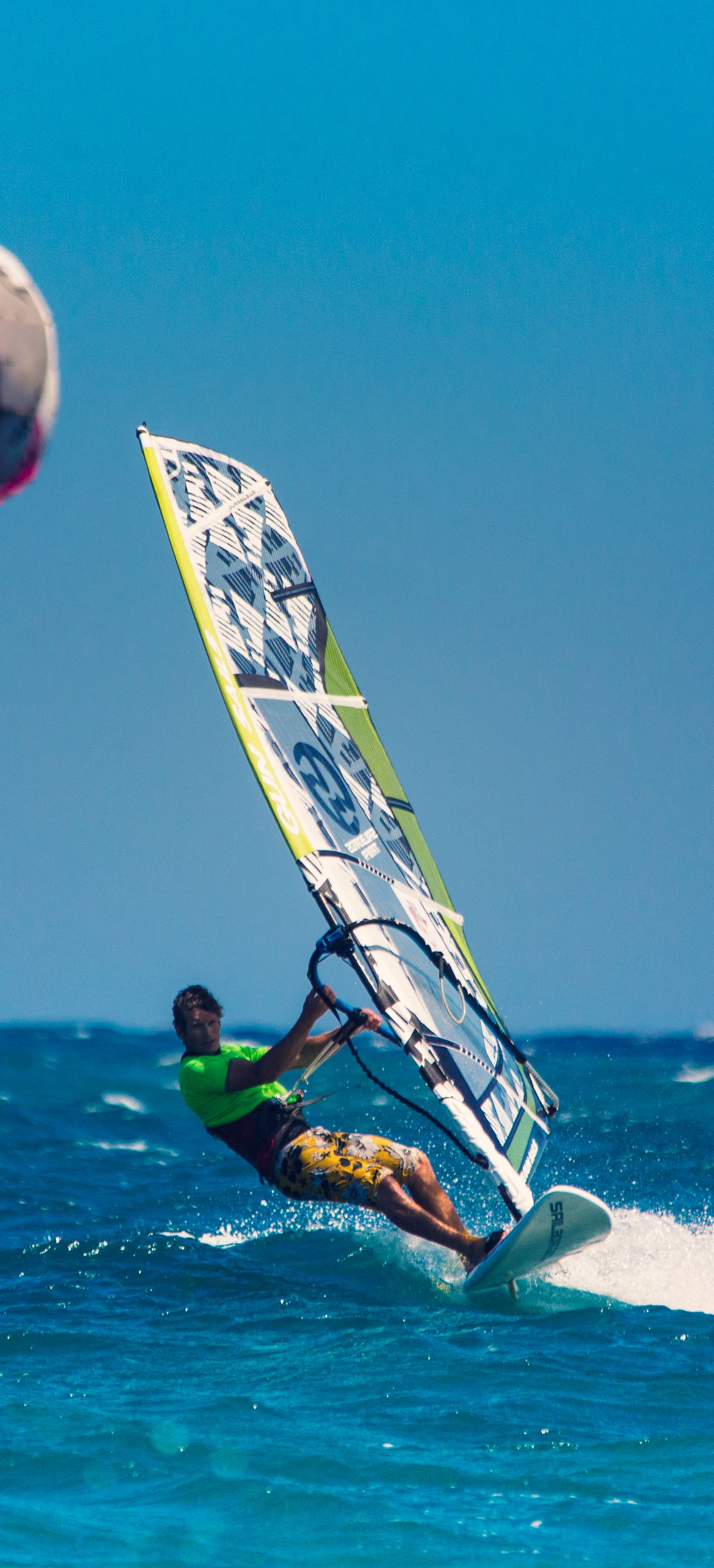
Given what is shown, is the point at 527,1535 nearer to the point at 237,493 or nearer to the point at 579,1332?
the point at 579,1332

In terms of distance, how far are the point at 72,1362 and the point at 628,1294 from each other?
2238 millimetres

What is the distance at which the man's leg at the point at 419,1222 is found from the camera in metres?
5.28

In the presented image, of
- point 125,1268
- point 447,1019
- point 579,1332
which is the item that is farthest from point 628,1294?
point 125,1268

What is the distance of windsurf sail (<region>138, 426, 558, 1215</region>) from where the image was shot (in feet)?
17.8

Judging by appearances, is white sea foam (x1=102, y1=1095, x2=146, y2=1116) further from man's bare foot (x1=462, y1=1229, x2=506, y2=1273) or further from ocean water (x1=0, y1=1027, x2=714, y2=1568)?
man's bare foot (x1=462, y1=1229, x2=506, y2=1273)

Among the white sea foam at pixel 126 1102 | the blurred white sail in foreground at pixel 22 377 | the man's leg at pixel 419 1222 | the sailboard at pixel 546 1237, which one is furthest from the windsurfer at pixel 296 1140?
the white sea foam at pixel 126 1102

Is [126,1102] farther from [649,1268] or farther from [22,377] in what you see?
[22,377]

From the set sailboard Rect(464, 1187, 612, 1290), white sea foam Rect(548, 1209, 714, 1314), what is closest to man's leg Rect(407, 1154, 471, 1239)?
sailboard Rect(464, 1187, 612, 1290)

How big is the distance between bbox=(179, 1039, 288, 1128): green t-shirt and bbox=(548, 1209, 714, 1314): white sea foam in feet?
4.82

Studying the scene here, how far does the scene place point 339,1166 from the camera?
17.5ft

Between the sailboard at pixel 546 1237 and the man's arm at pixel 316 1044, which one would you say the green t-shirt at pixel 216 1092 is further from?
the sailboard at pixel 546 1237

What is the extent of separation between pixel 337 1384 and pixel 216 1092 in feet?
5.00

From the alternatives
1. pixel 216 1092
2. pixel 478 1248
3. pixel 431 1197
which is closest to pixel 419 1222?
pixel 431 1197

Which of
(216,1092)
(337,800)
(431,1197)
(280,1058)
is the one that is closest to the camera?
(280,1058)
